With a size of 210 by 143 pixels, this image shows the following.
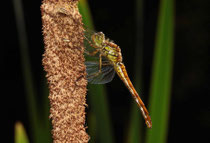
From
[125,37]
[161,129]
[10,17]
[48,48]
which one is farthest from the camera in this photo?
[125,37]

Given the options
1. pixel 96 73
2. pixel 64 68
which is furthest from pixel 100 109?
pixel 64 68

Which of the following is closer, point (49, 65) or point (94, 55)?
point (49, 65)

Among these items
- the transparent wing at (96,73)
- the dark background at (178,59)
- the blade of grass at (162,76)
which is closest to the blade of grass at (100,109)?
the transparent wing at (96,73)

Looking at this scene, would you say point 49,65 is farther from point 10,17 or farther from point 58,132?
point 10,17

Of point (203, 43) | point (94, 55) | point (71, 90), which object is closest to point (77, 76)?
point (71, 90)

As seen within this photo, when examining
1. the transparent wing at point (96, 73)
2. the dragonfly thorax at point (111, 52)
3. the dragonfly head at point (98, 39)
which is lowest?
the transparent wing at point (96, 73)

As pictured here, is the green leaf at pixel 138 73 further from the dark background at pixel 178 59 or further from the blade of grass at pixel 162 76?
the dark background at pixel 178 59
